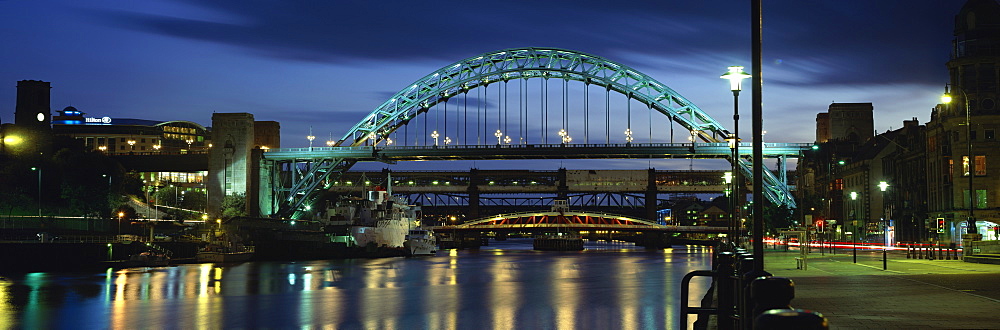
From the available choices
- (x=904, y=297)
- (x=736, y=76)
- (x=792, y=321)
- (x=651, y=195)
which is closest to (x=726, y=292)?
(x=904, y=297)

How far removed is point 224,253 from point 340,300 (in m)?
40.4

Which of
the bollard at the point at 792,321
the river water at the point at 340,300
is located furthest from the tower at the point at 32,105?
the bollard at the point at 792,321

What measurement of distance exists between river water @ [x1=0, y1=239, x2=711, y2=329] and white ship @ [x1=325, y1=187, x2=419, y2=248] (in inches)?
1213

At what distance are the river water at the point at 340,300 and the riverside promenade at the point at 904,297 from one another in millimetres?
4269

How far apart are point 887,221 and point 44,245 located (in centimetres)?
5772

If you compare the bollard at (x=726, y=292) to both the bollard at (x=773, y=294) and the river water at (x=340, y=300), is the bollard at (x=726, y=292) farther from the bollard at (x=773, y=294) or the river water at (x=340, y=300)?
the river water at (x=340, y=300)

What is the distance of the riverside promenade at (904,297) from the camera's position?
15516 millimetres

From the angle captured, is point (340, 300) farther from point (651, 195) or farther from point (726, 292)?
point (651, 195)

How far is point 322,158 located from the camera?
110 metres

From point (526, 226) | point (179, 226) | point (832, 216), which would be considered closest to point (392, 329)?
point (179, 226)

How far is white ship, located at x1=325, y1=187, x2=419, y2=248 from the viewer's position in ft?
287

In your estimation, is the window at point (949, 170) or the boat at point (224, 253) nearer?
the window at point (949, 170)

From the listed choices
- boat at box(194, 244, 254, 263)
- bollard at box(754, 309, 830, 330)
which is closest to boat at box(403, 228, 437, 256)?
boat at box(194, 244, 254, 263)

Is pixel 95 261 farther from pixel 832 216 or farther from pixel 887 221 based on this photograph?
pixel 832 216
